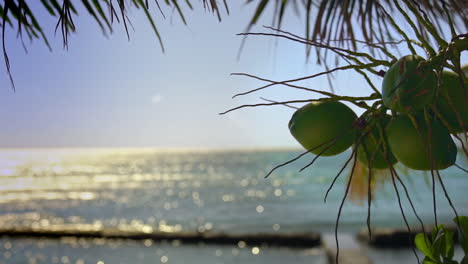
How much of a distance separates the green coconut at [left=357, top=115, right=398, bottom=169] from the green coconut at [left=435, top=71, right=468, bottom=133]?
5cm

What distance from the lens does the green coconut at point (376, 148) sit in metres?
0.43

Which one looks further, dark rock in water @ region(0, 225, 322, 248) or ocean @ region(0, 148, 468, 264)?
dark rock in water @ region(0, 225, 322, 248)

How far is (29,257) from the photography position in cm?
1023

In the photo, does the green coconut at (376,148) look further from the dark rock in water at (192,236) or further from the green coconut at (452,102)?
the dark rock in water at (192,236)

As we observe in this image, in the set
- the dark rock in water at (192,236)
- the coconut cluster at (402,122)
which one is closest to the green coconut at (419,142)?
the coconut cluster at (402,122)

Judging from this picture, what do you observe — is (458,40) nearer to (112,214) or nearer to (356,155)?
(356,155)

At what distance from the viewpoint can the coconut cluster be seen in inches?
14.6

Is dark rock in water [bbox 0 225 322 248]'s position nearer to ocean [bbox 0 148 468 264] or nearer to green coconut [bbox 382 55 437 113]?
ocean [bbox 0 148 468 264]

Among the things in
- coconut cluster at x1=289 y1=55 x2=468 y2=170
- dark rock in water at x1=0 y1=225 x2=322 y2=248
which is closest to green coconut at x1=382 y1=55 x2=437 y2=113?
coconut cluster at x1=289 y1=55 x2=468 y2=170

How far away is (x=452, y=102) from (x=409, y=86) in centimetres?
6

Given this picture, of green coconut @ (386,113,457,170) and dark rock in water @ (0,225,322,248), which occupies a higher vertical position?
green coconut @ (386,113,457,170)

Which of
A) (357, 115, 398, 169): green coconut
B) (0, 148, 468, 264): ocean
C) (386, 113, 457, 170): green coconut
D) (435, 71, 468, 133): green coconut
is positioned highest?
(435, 71, 468, 133): green coconut

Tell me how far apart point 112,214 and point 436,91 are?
21625mm

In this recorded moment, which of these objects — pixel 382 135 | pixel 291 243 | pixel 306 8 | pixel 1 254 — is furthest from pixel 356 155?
pixel 1 254
